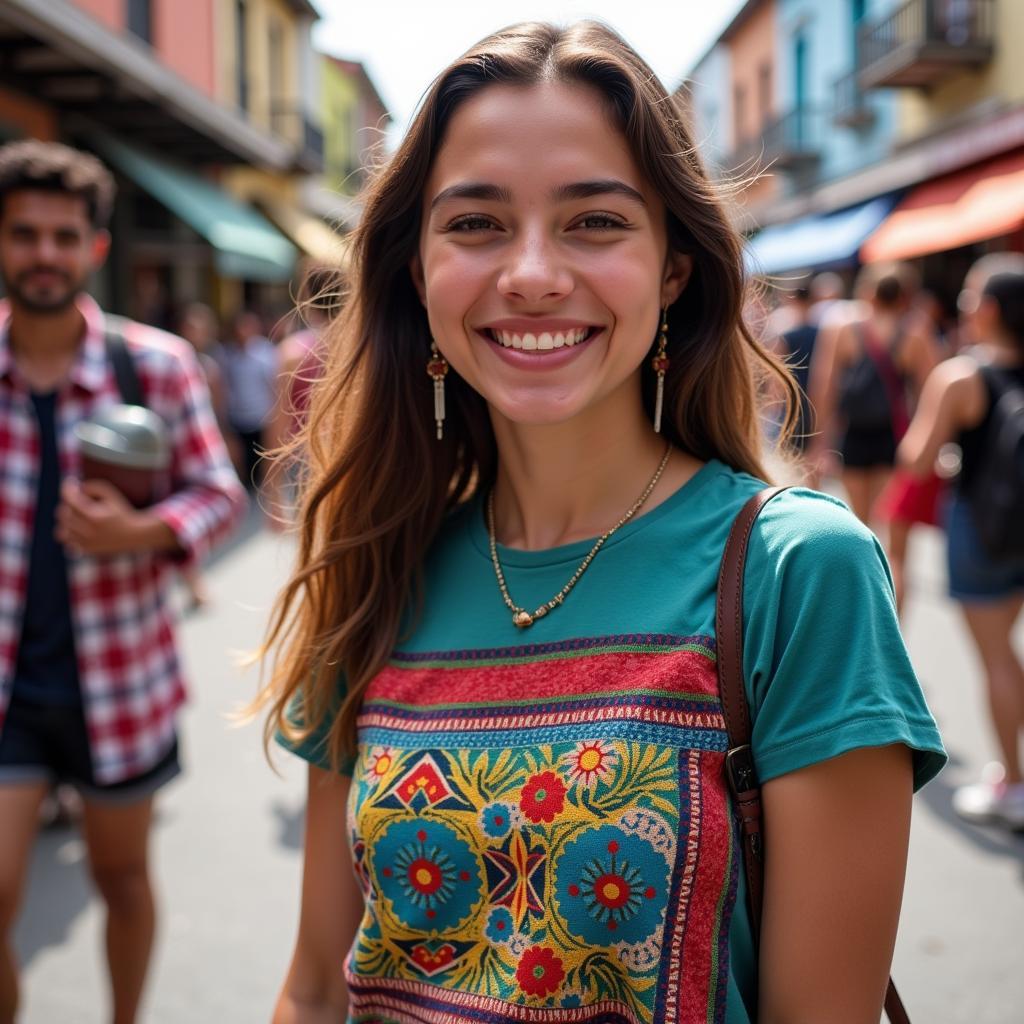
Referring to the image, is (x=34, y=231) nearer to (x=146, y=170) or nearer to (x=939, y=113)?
(x=146, y=170)

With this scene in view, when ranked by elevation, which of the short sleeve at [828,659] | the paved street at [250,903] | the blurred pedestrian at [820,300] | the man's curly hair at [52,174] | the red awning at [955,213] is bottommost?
the paved street at [250,903]

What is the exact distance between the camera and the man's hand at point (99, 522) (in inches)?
106

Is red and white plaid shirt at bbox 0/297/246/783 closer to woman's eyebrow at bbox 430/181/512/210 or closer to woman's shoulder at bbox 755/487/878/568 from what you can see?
woman's eyebrow at bbox 430/181/512/210

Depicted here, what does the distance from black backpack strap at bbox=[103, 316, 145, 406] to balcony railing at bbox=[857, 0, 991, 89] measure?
14171 mm

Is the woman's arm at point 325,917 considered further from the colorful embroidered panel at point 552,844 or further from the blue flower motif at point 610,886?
the blue flower motif at point 610,886

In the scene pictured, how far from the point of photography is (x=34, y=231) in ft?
9.94

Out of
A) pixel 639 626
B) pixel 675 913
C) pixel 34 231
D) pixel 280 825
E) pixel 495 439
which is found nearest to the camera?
pixel 675 913

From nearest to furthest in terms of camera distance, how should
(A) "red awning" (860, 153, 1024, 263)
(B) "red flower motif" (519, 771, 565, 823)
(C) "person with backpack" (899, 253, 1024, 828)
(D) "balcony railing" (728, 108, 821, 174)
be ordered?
(B) "red flower motif" (519, 771, 565, 823)
(C) "person with backpack" (899, 253, 1024, 828)
(A) "red awning" (860, 153, 1024, 263)
(D) "balcony railing" (728, 108, 821, 174)

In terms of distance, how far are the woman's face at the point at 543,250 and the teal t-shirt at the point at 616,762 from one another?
23 centimetres

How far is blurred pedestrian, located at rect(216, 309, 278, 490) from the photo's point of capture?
11852mm

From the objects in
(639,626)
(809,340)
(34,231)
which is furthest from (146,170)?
(639,626)

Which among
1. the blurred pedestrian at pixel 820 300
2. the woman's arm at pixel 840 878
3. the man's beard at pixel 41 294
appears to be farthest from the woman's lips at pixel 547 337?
the blurred pedestrian at pixel 820 300

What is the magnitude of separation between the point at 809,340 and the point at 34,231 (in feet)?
20.9

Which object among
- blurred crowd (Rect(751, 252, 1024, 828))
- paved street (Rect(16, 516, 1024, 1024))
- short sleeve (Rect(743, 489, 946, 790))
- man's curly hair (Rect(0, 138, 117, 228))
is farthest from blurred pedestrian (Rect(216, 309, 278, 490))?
short sleeve (Rect(743, 489, 946, 790))
